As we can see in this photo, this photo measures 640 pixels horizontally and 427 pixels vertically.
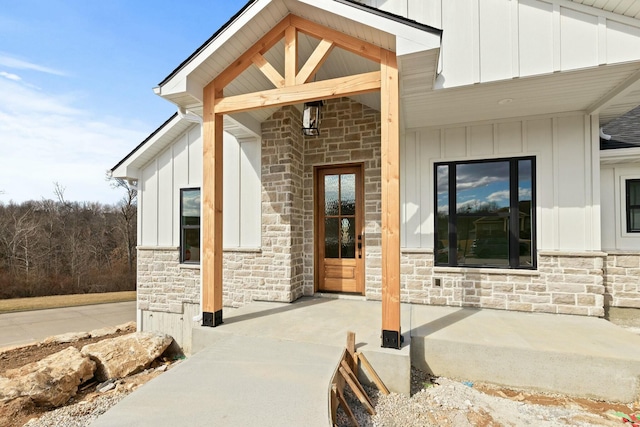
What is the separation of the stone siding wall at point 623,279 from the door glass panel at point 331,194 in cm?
441

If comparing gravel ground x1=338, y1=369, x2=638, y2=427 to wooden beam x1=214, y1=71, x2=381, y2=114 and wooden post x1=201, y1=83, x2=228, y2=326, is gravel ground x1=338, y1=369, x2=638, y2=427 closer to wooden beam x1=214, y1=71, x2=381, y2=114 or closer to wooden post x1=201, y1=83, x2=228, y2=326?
wooden post x1=201, y1=83, x2=228, y2=326

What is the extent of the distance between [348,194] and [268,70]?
2.71 metres

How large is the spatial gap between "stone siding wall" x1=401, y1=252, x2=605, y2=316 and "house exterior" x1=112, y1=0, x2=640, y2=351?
22 millimetres

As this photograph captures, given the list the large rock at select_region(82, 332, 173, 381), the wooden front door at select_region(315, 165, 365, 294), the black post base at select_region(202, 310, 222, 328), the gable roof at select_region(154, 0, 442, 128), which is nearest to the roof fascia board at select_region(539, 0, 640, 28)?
the gable roof at select_region(154, 0, 442, 128)

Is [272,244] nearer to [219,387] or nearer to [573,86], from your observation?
[219,387]

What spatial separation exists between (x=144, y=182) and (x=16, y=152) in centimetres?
2007

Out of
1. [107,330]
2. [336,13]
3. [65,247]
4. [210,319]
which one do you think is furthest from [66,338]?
[65,247]

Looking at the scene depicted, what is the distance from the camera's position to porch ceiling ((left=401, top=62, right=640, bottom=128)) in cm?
331

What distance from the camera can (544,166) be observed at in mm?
4355

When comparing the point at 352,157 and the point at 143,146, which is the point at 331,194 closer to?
the point at 352,157

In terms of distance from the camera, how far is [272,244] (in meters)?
5.24

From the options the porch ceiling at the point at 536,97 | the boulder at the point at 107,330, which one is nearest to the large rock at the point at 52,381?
the boulder at the point at 107,330

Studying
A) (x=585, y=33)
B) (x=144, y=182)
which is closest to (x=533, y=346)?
(x=585, y=33)

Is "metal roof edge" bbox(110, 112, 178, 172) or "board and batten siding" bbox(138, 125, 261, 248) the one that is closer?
"board and batten siding" bbox(138, 125, 261, 248)
